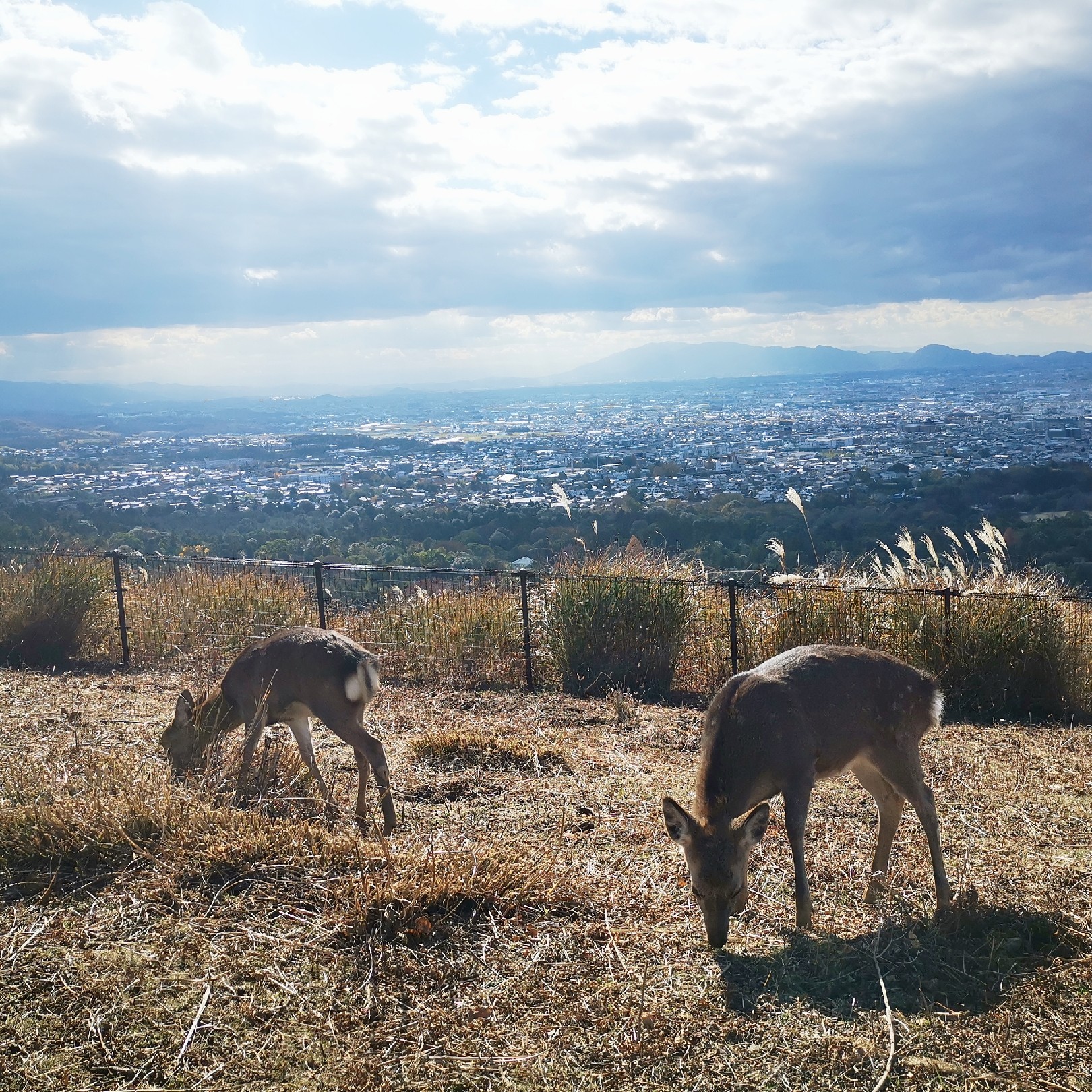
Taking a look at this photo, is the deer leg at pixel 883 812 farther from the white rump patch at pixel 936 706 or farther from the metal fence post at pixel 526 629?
the metal fence post at pixel 526 629

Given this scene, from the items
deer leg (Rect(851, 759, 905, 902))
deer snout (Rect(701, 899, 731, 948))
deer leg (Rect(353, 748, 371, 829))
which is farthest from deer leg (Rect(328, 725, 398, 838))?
deer leg (Rect(851, 759, 905, 902))

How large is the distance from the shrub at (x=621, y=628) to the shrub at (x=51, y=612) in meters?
6.33

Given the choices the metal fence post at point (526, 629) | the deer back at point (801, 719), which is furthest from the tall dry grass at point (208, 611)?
the deer back at point (801, 719)

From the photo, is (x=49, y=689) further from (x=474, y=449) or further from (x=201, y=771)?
(x=474, y=449)

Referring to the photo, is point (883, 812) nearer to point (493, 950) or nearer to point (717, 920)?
point (717, 920)

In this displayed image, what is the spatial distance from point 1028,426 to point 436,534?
2465 cm

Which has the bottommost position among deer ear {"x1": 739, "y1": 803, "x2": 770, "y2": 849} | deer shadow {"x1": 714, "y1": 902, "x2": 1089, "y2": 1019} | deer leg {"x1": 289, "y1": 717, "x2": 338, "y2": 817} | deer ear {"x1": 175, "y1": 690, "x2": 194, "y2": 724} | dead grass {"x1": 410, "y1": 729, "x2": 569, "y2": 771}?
dead grass {"x1": 410, "y1": 729, "x2": 569, "y2": 771}

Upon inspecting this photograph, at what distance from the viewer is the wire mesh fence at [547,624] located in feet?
31.3

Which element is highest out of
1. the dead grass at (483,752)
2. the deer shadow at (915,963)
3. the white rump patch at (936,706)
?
the white rump patch at (936,706)

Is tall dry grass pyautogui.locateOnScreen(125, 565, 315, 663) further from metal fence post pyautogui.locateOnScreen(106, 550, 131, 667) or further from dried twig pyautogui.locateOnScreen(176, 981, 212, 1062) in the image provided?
dried twig pyautogui.locateOnScreen(176, 981, 212, 1062)

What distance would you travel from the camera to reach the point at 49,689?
10.5m

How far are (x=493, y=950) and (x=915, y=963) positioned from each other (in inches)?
74.1

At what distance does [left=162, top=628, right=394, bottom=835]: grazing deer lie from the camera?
259 inches

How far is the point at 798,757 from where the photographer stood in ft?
15.5
